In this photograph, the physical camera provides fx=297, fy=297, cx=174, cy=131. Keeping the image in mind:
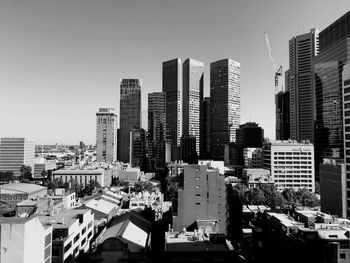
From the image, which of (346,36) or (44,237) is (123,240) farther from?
(346,36)

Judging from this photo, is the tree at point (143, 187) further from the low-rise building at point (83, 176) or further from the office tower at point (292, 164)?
the office tower at point (292, 164)

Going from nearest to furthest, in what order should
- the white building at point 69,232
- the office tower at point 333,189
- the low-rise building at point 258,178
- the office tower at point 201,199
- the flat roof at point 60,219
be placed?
the white building at point 69,232, the flat roof at point 60,219, the office tower at point 201,199, the office tower at point 333,189, the low-rise building at point 258,178

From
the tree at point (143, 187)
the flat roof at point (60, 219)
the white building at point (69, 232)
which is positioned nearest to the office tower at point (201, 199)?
the white building at point (69, 232)

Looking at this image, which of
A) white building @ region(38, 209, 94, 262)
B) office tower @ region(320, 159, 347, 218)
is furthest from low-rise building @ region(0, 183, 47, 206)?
office tower @ region(320, 159, 347, 218)

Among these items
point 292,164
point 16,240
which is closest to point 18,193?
point 16,240

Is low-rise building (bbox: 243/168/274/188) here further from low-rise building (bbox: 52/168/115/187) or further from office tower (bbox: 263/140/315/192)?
low-rise building (bbox: 52/168/115/187)

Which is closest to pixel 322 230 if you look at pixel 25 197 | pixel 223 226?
pixel 223 226
